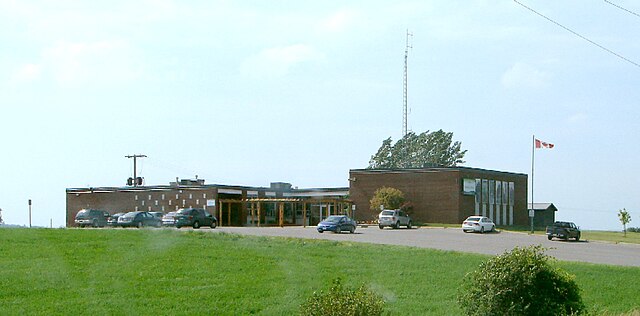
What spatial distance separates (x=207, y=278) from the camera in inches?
684

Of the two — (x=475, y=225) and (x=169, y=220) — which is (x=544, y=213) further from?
(x=169, y=220)

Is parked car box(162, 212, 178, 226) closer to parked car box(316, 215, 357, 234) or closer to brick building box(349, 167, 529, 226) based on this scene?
parked car box(316, 215, 357, 234)

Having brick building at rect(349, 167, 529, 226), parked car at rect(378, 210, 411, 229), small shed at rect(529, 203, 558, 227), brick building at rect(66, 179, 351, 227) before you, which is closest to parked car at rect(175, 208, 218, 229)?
brick building at rect(66, 179, 351, 227)

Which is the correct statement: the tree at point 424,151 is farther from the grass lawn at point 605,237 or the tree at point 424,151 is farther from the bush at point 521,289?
the bush at point 521,289

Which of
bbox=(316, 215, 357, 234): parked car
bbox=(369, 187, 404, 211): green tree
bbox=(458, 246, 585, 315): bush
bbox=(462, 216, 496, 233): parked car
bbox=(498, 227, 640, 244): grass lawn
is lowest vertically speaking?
bbox=(498, 227, 640, 244): grass lawn

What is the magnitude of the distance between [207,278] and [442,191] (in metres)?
61.1

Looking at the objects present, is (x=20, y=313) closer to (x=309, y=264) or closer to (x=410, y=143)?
(x=309, y=264)

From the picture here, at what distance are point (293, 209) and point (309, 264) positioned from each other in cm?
6200

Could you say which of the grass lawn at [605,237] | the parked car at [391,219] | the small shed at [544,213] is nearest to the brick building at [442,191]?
the grass lawn at [605,237]

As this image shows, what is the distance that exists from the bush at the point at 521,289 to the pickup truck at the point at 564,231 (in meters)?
45.6

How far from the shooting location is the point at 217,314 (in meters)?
14.1

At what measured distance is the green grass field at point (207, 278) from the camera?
14.6 meters

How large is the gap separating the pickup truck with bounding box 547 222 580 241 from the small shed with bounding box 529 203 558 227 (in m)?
41.8

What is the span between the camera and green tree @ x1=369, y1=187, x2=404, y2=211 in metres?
75.9
